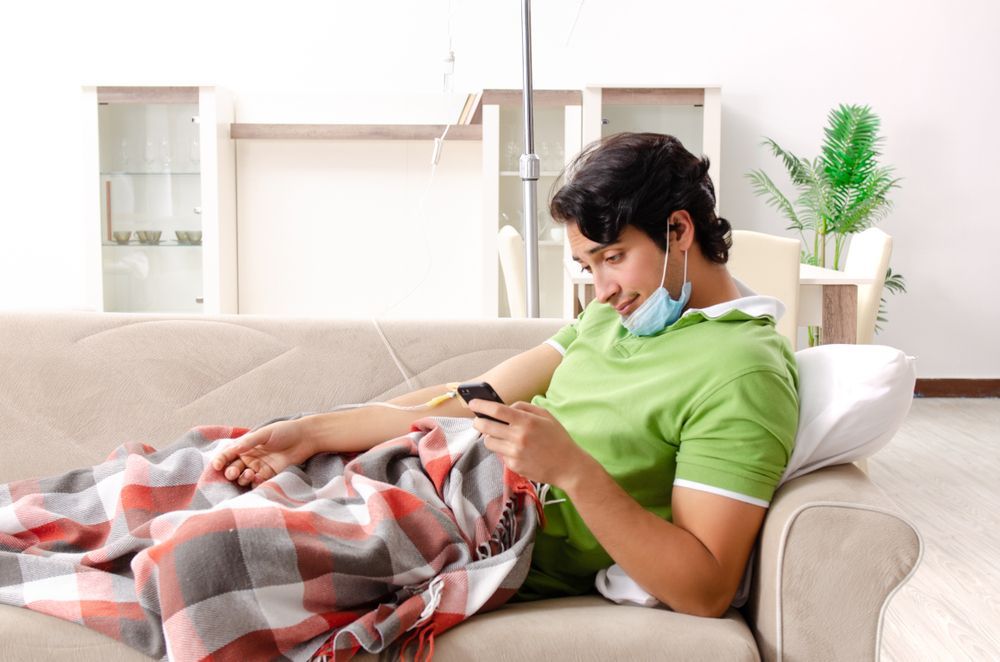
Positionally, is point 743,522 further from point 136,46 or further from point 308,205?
point 136,46

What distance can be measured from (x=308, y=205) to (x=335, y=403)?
134 inches

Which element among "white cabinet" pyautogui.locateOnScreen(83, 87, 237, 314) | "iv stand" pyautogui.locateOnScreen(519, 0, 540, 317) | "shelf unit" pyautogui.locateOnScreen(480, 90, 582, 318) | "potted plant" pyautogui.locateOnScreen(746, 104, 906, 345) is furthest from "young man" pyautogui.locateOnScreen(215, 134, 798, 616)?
"white cabinet" pyautogui.locateOnScreen(83, 87, 237, 314)

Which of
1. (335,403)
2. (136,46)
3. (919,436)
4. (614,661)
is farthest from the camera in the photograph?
(136,46)

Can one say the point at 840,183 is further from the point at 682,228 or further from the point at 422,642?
the point at 422,642

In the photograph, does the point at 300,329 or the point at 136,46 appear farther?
the point at 136,46

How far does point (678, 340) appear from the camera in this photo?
1300 mm

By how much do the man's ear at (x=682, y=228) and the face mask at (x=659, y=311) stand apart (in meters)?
0.01

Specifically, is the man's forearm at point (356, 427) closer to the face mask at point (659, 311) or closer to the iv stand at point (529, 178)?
the face mask at point (659, 311)

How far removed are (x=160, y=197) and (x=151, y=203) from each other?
0.16 feet

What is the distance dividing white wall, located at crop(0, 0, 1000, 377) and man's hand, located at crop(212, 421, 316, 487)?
369cm

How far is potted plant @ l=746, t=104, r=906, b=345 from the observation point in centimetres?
447

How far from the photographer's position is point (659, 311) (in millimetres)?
1326

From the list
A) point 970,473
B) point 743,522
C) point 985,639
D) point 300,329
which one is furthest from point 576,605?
point 970,473

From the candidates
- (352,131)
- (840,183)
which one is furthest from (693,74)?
(352,131)
